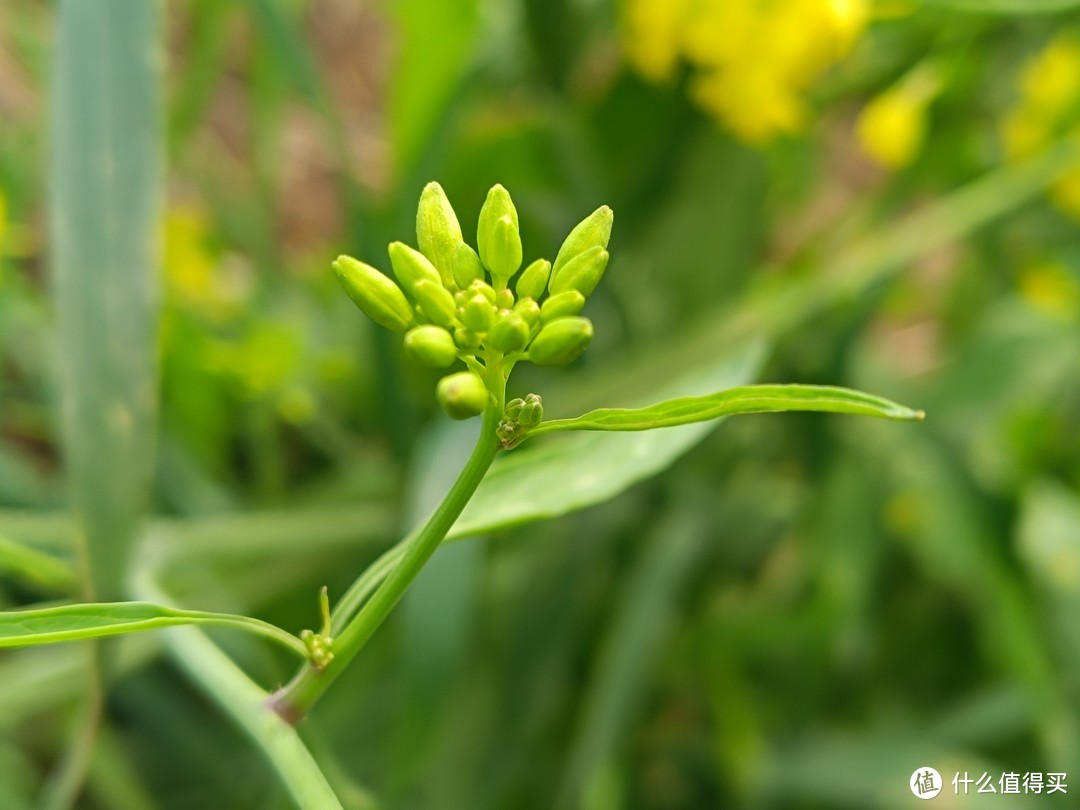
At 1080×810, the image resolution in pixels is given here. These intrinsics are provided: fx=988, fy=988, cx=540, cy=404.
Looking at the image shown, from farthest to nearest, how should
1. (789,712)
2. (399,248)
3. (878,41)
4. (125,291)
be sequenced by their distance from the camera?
(789,712) → (878,41) → (125,291) → (399,248)

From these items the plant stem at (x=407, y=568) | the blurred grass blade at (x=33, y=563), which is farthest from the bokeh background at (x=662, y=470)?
the plant stem at (x=407, y=568)

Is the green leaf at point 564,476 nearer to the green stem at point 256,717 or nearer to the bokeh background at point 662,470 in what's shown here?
the green stem at point 256,717

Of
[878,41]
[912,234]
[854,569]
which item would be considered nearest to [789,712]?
[854,569]

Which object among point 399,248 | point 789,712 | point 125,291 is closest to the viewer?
point 399,248

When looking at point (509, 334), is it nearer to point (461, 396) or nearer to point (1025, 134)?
point (461, 396)

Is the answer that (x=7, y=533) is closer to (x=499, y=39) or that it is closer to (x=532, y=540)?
(x=532, y=540)

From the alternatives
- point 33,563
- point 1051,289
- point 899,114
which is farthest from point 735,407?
point 1051,289

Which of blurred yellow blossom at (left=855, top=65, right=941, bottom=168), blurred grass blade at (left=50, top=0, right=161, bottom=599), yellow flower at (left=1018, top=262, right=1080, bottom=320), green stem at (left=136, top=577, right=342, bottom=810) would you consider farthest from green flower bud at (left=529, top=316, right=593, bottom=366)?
yellow flower at (left=1018, top=262, right=1080, bottom=320)

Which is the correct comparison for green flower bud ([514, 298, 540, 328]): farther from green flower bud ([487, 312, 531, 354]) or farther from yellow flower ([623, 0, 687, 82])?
yellow flower ([623, 0, 687, 82])
